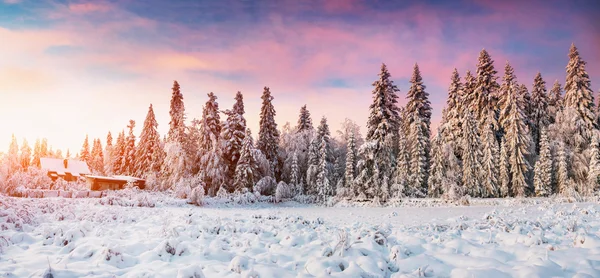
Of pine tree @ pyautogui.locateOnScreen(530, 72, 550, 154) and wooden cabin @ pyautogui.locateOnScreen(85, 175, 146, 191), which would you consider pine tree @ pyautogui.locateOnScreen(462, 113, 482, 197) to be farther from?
wooden cabin @ pyautogui.locateOnScreen(85, 175, 146, 191)

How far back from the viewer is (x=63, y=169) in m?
53.2

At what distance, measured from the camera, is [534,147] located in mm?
34438

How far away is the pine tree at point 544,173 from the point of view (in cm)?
3005

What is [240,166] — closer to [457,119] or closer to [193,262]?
[457,119]

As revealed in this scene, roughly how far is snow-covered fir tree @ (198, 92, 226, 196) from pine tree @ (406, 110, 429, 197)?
20.2 m

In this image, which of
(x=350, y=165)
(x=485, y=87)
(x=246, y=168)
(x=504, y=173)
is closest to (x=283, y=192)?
(x=246, y=168)

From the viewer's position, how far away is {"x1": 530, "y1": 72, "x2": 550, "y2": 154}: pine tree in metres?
37.4

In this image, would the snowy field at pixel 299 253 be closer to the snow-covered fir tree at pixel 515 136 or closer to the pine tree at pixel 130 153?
the snow-covered fir tree at pixel 515 136

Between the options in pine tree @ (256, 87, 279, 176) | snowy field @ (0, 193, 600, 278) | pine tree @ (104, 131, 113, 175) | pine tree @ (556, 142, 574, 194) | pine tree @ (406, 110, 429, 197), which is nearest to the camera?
snowy field @ (0, 193, 600, 278)

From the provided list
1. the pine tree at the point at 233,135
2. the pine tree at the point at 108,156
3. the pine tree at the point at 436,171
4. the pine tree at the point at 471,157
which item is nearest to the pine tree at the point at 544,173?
the pine tree at the point at 471,157

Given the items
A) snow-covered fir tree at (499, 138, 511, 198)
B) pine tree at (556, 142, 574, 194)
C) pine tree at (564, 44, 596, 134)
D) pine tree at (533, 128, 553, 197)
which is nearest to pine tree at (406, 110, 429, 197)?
snow-covered fir tree at (499, 138, 511, 198)

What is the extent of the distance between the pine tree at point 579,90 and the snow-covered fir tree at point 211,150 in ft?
125

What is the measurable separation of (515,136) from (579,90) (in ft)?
28.9

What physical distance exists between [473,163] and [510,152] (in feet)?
13.8
